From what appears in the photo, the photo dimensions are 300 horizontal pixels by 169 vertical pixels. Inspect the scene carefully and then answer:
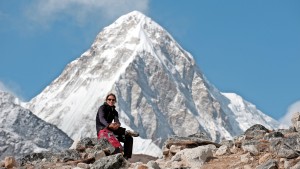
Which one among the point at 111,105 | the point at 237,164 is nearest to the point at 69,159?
the point at 111,105

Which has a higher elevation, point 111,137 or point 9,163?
point 111,137

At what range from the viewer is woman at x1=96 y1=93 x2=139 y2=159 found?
18.0 metres

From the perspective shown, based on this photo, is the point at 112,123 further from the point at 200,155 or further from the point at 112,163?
the point at 200,155

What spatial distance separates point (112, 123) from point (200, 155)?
11.0 feet

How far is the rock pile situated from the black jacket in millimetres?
496

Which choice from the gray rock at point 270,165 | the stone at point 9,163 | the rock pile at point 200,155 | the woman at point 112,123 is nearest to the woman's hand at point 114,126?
the woman at point 112,123

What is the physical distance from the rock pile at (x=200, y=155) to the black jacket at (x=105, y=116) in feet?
1.63

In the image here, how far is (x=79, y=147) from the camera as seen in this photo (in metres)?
19.1

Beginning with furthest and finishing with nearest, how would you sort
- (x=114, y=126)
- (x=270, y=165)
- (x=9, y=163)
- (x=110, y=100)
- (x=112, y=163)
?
1. (x=110, y=100)
2. (x=114, y=126)
3. (x=9, y=163)
4. (x=112, y=163)
5. (x=270, y=165)

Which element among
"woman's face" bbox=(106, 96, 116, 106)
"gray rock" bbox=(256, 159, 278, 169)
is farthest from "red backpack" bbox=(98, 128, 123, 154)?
"gray rock" bbox=(256, 159, 278, 169)

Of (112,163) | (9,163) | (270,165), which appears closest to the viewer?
(270,165)

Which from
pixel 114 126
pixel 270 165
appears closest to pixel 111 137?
pixel 114 126

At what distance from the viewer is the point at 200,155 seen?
15.7 m

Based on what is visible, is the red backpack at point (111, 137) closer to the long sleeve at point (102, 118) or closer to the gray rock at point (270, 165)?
the long sleeve at point (102, 118)
